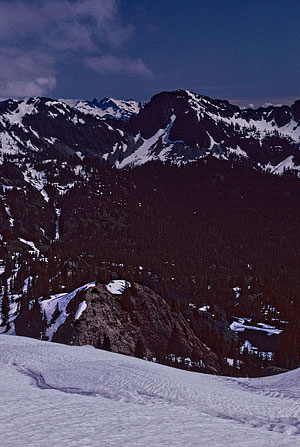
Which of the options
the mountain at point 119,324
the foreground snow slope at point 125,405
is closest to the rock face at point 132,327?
the mountain at point 119,324

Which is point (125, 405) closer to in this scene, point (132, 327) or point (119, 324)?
point (119, 324)

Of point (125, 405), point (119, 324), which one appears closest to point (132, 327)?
point (119, 324)

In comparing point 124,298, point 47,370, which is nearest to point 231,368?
point 124,298

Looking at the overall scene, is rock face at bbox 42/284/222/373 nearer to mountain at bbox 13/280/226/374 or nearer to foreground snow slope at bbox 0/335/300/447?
mountain at bbox 13/280/226/374

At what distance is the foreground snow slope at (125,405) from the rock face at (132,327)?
1356 inches

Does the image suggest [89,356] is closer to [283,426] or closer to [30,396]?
[30,396]

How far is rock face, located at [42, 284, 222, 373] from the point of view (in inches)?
3275

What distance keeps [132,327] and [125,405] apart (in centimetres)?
6774

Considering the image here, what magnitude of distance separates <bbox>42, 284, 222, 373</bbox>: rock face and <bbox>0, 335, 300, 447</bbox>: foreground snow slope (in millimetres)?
34450

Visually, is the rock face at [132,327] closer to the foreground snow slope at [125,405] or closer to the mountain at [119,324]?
the mountain at [119,324]

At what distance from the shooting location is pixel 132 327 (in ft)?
304

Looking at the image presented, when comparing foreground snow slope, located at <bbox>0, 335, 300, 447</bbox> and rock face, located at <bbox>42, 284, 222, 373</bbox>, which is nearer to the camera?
foreground snow slope, located at <bbox>0, 335, 300, 447</bbox>

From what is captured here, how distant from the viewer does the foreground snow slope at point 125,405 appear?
17.7 metres

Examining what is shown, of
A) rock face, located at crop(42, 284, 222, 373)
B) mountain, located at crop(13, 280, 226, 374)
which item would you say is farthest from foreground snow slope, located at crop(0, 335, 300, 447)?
mountain, located at crop(13, 280, 226, 374)
